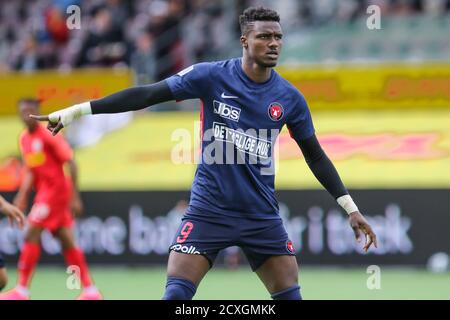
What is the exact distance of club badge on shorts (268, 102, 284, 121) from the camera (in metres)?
7.10

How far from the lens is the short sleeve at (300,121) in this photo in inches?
283

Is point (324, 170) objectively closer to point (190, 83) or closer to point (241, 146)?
point (241, 146)

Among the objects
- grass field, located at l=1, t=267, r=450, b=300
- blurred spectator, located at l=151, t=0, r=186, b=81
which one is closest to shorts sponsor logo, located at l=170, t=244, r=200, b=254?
grass field, located at l=1, t=267, r=450, b=300

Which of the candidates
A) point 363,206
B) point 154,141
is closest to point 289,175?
point 363,206

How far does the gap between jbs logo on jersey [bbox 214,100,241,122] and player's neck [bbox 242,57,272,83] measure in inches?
10.0

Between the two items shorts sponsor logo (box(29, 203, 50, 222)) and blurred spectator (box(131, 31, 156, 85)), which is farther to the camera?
blurred spectator (box(131, 31, 156, 85))

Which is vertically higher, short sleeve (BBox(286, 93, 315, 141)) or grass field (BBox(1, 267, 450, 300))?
short sleeve (BBox(286, 93, 315, 141))

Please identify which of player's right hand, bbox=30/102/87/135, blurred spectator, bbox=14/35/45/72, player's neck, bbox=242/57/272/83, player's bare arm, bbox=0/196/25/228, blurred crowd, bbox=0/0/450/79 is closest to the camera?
player's right hand, bbox=30/102/87/135

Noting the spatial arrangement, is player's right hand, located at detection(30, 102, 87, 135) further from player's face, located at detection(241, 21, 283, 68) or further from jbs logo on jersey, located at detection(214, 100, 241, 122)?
player's face, located at detection(241, 21, 283, 68)

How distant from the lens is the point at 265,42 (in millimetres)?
7020

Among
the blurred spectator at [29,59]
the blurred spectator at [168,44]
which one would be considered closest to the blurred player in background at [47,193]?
the blurred spectator at [168,44]

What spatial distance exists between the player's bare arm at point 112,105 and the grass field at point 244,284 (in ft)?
16.5

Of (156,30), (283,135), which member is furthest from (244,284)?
(156,30)

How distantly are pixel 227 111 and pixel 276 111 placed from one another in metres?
0.33
